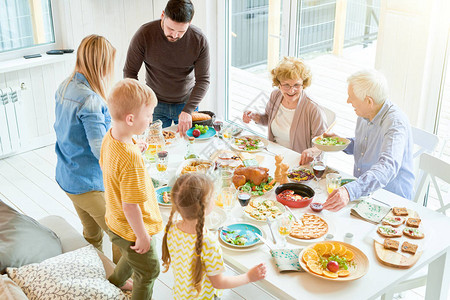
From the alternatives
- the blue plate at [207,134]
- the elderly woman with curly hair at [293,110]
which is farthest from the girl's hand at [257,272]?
the blue plate at [207,134]

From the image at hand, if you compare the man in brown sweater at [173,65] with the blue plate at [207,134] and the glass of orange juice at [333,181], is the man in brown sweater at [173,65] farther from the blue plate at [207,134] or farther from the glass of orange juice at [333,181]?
the glass of orange juice at [333,181]

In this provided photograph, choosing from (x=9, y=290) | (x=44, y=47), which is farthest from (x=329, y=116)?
(x=44, y=47)

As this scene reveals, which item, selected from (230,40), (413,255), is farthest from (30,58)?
(413,255)

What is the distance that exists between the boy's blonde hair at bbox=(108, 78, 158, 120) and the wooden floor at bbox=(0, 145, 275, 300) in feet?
4.68

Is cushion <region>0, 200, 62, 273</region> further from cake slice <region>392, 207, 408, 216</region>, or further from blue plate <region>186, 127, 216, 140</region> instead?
cake slice <region>392, 207, 408, 216</region>

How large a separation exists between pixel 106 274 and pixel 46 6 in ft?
10.2

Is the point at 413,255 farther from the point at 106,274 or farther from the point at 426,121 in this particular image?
the point at 426,121

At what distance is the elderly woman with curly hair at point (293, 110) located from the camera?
313cm

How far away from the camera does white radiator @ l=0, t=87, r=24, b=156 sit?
4.55 m

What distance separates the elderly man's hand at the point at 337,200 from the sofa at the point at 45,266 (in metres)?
0.98

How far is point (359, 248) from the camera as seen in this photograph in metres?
2.19

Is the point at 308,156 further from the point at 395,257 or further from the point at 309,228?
the point at 395,257

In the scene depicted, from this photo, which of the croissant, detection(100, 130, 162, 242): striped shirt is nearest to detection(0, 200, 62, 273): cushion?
detection(100, 130, 162, 242): striped shirt

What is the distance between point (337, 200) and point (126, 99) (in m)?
1.03
